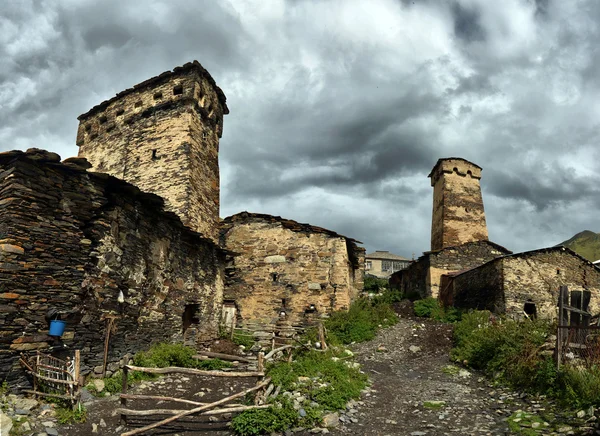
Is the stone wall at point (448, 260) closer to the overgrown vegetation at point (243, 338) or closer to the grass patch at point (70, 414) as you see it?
the overgrown vegetation at point (243, 338)

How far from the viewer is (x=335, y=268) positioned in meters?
15.3

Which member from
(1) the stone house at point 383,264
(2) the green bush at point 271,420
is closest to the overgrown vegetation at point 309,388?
(2) the green bush at point 271,420

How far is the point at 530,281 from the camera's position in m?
16.9

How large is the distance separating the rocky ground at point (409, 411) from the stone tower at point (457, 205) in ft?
56.4

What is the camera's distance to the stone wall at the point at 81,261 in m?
6.87

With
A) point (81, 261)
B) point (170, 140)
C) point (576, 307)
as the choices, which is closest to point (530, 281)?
point (576, 307)

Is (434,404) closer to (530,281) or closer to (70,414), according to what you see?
(70,414)

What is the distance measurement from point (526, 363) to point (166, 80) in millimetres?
16133

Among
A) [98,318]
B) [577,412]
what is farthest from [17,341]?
[577,412]

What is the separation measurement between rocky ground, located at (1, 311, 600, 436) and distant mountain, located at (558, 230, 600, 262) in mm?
67425

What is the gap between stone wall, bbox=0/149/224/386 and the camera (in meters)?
6.87

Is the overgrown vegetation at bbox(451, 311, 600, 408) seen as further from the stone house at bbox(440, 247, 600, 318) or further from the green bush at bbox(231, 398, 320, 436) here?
the stone house at bbox(440, 247, 600, 318)

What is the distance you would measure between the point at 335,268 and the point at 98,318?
9.01 metres

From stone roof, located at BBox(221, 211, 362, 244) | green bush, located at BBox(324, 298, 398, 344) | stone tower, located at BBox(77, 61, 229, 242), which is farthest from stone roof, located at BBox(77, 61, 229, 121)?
green bush, located at BBox(324, 298, 398, 344)
